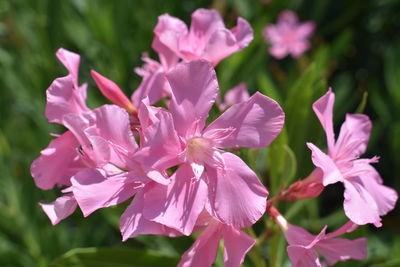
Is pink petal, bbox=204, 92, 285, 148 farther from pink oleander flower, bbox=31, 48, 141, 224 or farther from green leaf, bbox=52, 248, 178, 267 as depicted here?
green leaf, bbox=52, 248, 178, 267

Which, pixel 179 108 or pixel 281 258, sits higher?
pixel 179 108

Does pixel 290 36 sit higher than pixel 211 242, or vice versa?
pixel 211 242

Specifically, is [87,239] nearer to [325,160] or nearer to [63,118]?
[63,118]

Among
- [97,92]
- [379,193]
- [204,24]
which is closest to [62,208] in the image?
[204,24]

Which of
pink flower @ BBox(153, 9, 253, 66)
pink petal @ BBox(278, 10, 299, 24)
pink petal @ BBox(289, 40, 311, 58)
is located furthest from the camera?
pink petal @ BBox(278, 10, 299, 24)

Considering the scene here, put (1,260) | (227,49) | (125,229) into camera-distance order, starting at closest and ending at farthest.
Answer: (125,229)
(227,49)
(1,260)

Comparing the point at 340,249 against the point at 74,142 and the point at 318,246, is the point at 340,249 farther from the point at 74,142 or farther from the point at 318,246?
the point at 74,142

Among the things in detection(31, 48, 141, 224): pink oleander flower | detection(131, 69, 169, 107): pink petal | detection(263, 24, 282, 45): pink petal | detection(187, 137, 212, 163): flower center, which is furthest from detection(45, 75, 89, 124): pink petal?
detection(263, 24, 282, 45): pink petal

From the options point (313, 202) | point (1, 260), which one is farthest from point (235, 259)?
point (1, 260)
